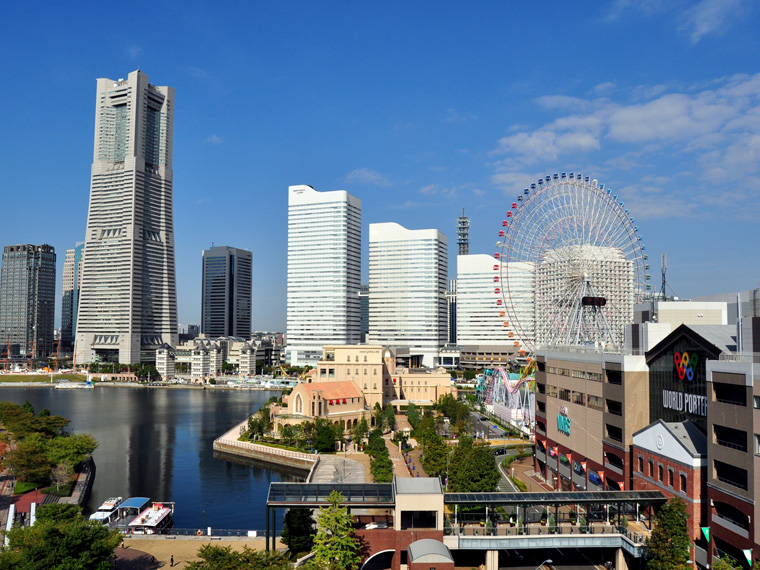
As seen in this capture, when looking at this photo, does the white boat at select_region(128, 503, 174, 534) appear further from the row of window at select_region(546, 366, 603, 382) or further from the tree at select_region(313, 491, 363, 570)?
the row of window at select_region(546, 366, 603, 382)

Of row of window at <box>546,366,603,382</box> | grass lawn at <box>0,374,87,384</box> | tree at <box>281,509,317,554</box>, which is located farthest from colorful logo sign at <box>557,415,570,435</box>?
grass lawn at <box>0,374,87,384</box>

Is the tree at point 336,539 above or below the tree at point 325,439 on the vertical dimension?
above

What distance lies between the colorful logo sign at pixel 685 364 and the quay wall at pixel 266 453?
35496 mm

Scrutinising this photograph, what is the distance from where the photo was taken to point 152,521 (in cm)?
4100

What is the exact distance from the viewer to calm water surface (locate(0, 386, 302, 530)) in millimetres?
50094

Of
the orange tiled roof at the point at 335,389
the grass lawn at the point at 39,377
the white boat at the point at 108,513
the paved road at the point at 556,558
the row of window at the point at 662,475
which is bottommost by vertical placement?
the grass lawn at the point at 39,377

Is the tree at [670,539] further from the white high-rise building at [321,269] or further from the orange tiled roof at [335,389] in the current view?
the white high-rise building at [321,269]

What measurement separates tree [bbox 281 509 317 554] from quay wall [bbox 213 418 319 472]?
24.5 metres

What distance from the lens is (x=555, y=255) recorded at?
56062 millimetres

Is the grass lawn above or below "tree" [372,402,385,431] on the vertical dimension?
below

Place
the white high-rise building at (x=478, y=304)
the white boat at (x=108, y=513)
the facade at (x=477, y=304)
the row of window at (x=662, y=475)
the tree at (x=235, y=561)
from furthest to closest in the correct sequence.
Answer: the facade at (x=477, y=304), the white high-rise building at (x=478, y=304), the white boat at (x=108, y=513), the row of window at (x=662, y=475), the tree at (x=235, y=561)

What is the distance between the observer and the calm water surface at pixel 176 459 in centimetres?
5009

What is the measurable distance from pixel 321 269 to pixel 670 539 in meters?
143

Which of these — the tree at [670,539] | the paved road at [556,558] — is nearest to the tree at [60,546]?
the paved road at [556,558]
